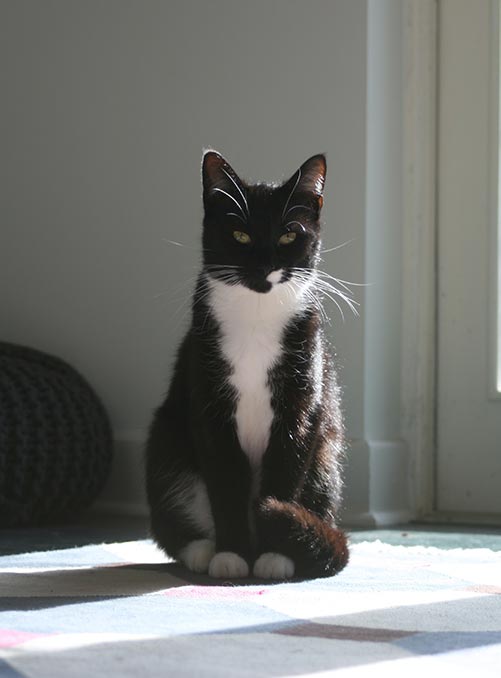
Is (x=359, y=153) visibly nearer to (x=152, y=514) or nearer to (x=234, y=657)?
(x=152, y=514)

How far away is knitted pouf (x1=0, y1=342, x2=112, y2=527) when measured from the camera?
204cm

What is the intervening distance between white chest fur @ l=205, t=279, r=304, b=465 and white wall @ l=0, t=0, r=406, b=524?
73cm

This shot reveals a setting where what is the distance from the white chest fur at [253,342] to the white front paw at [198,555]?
0.14 m

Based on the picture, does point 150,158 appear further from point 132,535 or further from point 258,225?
point 258,225

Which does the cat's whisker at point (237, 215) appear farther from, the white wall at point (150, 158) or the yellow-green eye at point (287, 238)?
the white wall at point (150, 158)

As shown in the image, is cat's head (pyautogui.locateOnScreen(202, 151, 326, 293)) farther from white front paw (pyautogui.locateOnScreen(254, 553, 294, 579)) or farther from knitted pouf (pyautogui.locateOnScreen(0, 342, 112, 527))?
knitted pouf (pyautogui.locateOnScreen(0, 342, 112, 527))

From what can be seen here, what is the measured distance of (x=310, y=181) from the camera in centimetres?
156

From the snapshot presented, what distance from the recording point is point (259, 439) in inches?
59.4

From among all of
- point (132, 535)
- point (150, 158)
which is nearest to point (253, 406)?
point (132, 535)

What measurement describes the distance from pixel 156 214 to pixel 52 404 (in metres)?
0.57

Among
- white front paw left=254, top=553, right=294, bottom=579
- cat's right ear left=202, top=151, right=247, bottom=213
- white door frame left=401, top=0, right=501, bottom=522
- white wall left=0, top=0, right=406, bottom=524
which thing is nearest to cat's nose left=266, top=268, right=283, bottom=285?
cat's right ear left=202, top=151, right=247, bottom=213

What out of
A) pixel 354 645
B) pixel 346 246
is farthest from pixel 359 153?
pixel 354 645

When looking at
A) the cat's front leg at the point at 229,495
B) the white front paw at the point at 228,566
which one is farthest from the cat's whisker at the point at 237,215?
the white front paw at the point at 228,566

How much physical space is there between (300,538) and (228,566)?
0.11 metres
